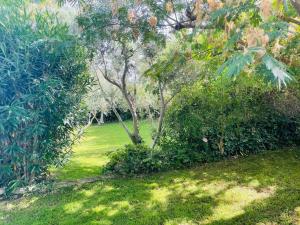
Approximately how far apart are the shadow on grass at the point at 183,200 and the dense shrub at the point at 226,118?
3.21ft

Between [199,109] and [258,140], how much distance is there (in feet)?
7.80

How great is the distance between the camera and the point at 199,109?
9094 mm

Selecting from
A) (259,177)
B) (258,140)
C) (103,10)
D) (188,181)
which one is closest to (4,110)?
(103,10)

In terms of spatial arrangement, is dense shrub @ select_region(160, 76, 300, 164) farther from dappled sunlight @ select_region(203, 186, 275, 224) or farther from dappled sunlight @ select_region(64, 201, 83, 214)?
dappled sunlight @ select_region(64, 201, 83, 214)

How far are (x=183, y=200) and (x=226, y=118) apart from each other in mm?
3714

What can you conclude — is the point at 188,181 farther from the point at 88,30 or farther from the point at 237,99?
the point at 88,30

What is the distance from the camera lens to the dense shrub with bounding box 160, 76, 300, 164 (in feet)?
29.7

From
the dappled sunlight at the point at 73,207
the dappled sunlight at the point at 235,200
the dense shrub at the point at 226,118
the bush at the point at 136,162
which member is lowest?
the dappled sunlight at the point at 235,200

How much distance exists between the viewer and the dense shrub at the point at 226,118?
9.05 m

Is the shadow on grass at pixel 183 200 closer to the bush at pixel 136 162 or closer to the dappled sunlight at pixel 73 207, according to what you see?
the dappled sunlight at pixel 73 207

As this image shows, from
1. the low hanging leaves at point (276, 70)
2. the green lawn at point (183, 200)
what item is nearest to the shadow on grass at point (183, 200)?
the green lawn at point (183, 200)

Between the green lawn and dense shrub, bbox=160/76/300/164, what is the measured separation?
0.81 metres

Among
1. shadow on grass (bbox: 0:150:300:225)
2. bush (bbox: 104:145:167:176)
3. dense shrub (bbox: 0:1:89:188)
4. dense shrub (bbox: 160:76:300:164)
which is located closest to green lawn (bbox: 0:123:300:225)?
shadow on grass (bbox: 0:150:300:225)

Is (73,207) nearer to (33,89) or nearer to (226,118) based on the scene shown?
(33,89)
